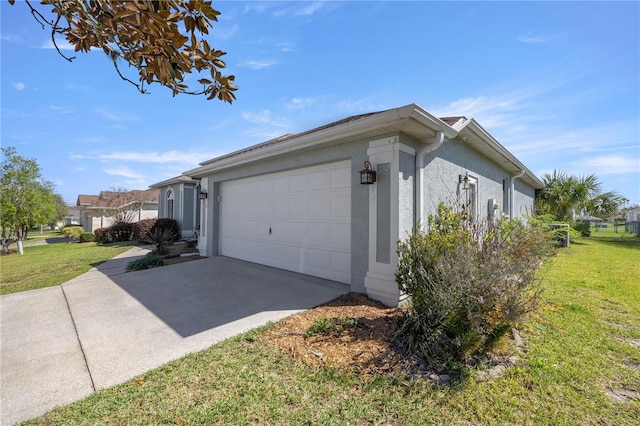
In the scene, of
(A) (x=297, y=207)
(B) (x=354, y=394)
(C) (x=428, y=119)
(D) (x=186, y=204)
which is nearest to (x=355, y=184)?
(C) (x=428, y=119)

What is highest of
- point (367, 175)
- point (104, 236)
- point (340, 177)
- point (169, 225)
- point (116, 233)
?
point (340, 177)

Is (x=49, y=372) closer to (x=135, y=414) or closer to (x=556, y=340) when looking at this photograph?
(x=135, y=414)

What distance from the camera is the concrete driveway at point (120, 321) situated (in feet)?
9.89

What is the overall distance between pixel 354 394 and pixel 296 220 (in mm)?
4835

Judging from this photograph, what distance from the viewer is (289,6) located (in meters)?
5.14

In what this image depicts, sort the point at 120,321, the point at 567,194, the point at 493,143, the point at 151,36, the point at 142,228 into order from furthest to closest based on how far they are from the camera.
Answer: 1. the point at 142,228
2. the point at 567,194
3. the point at 493,143
4. the point at 120,321
5. the point at 151,36

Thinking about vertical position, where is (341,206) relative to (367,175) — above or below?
below

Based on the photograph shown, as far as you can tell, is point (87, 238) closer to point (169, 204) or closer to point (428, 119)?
point (169, 204)

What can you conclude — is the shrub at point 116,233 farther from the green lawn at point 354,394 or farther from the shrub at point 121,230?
the green lawn at point 354,394

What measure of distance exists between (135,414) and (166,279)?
500 centimetres

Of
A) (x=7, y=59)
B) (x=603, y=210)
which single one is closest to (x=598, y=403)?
(x=7, y=59)

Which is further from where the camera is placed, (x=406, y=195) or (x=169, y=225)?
(x=169, y=225)

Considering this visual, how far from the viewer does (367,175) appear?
201 inches

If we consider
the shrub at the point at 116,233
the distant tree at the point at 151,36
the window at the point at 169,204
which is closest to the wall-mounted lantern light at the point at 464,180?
the distant tree at the point at 151,36
